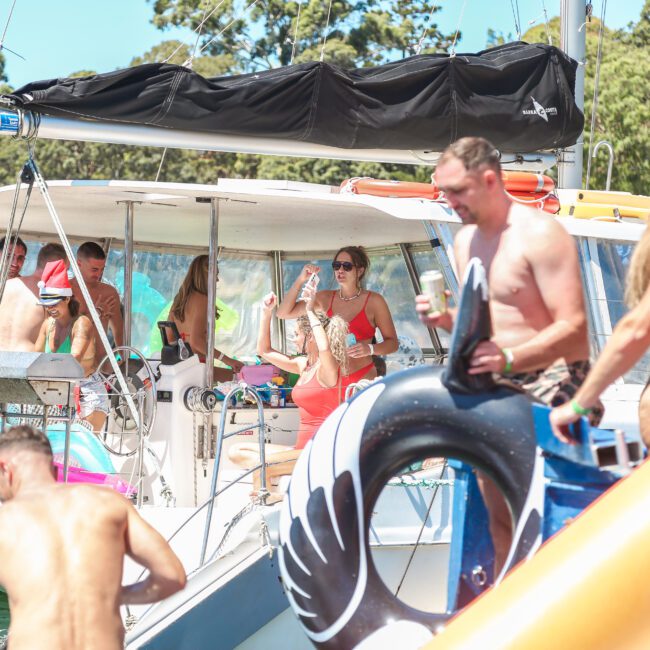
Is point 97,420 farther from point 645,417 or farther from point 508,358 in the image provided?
point 645,417

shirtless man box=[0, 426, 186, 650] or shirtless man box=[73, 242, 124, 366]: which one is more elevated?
shirtless man box=[73, 242, 124, 366]

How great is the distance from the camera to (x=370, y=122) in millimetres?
6438

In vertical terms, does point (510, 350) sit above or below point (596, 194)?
below

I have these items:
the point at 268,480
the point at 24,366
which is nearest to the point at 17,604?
the point at 24,366

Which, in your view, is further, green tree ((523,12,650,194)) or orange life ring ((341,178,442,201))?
green tree ((523,12,650,194))

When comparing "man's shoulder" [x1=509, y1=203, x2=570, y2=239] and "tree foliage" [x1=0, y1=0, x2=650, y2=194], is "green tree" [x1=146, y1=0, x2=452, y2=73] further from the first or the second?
"man's shoulder" [x1=509, y1=203, x2=570, y2=239]

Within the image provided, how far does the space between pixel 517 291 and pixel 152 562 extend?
1492mm

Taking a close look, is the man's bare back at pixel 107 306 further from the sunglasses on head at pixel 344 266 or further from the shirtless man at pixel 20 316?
the sunglasses on head at pixel 344 266

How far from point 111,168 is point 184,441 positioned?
23063mm

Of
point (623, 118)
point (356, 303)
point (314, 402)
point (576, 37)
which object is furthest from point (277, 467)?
point (623, 118)

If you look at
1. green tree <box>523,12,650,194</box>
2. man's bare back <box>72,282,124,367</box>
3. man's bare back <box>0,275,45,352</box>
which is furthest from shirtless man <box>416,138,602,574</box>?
green tree <box>523,12,650,194</box>

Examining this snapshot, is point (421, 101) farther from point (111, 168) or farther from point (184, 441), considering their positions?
point (111, 168)

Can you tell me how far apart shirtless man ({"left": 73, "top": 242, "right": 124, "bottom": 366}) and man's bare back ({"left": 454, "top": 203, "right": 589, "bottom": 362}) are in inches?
169

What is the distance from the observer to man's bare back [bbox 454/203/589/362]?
3434 millimetres
